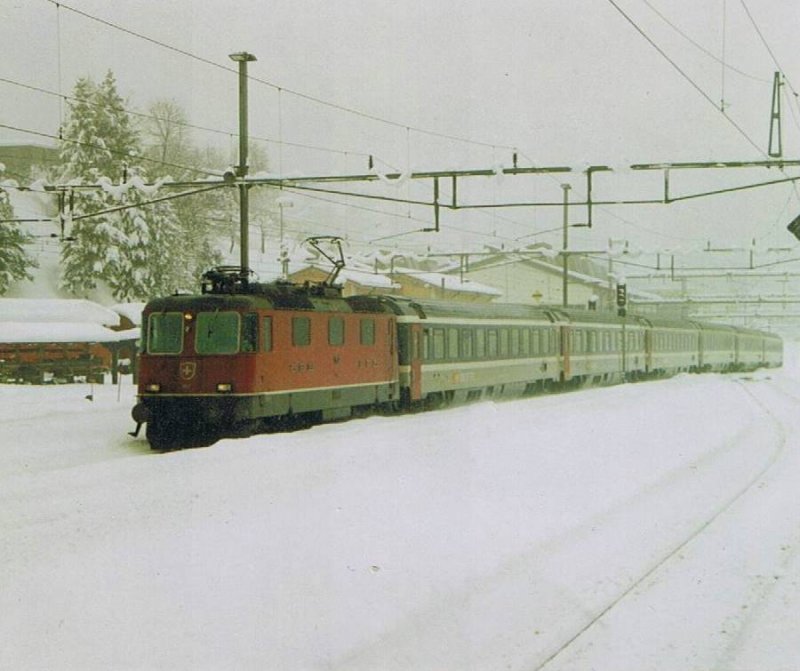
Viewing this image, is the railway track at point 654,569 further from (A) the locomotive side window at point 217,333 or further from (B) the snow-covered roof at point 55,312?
(B) the snow-covered roof at point 55,312

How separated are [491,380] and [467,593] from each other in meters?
20.1

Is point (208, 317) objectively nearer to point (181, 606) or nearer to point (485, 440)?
point (485, 440)

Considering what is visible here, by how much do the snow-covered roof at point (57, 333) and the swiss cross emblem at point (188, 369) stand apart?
23.5 meters

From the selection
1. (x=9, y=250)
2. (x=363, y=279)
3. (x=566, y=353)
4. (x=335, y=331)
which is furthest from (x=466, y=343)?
(x=9, y=250)

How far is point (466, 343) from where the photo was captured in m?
26.5

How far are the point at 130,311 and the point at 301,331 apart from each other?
105 feet

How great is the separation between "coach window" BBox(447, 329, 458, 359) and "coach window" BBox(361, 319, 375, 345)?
4.44 metres

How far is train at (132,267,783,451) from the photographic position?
17016 mm

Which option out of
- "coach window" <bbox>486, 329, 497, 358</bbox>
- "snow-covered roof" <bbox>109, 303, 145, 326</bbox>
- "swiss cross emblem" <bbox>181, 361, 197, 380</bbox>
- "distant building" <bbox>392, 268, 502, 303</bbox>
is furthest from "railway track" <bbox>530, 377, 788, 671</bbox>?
"distant building" <bbox>392, 268, 502, 303</bbox>

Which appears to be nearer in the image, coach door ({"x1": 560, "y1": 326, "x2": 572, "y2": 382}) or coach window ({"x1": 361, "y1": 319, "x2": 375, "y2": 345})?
coach window ({"x1": 361, "y1": 319, "x2": 375, "y2": 345})

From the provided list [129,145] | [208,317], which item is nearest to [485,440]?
[208,317]

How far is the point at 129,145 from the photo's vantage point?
52.1 metres

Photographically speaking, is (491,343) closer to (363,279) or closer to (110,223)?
(110,223)

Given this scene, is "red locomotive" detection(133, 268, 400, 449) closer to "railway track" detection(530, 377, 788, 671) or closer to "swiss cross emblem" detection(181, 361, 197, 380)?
"swiss cross emblem" detection(181, 361, 197, 380)
